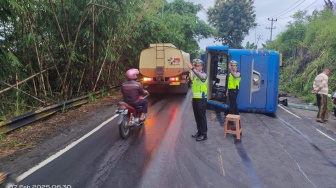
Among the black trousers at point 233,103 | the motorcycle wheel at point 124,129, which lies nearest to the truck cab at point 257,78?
the black trousers at point 233,103

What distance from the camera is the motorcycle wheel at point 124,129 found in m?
6.39

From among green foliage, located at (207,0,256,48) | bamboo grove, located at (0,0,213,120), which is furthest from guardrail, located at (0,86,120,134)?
green foliage, located at (207,0,256,48)

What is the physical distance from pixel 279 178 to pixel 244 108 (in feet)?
17.1

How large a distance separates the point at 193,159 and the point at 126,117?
7.03ft

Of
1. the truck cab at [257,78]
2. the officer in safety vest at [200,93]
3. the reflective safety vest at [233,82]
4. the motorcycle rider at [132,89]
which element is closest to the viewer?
the officer in safety vest at [200,93]

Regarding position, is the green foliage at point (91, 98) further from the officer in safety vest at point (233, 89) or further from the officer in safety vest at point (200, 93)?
the officer in safety vest at point (200, 93)

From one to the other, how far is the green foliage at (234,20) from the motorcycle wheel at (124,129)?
150 ft

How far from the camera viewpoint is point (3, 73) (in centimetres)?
694

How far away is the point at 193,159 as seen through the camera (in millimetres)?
5242

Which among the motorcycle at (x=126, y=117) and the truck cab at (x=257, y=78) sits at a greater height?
the truck cab at (x=257, y=78)

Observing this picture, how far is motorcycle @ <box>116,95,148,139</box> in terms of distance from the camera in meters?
6.41

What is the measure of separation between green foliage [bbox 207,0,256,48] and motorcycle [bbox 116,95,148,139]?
4542 cm

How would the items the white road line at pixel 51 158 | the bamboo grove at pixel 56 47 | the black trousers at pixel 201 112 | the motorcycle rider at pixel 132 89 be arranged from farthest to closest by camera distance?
the bamboo grove at pixel 56 47 < the motorcycle rider at pixel 132 89 < the black trousers at pixel 201 112 < the white road line at pixel 51 158

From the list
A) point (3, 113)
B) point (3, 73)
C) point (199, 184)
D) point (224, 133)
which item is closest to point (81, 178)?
point (199, 184)
